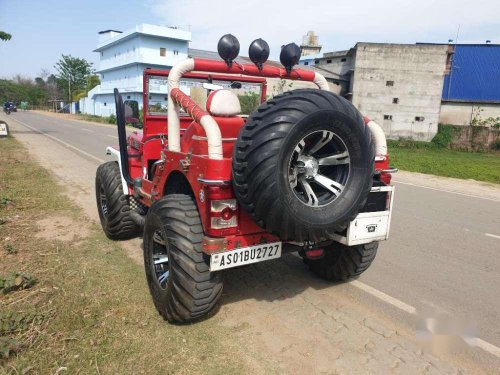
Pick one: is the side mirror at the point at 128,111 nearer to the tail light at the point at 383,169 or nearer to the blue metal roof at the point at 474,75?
the tail light at the point at 383,169

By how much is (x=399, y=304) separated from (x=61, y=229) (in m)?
4.56

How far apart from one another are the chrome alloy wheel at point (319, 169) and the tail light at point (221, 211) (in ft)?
1.52

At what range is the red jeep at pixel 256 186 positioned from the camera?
258 cm

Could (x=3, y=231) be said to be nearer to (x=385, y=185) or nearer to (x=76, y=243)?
(x=76, y=243)

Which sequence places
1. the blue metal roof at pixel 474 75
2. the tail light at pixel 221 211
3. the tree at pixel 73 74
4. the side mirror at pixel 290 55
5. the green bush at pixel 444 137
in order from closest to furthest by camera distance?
the tail light at pixel 221 211
the side mirror at pixel 290 55
the green bush at pixel 444 137
the blue metal roof at pixel 474 75
the tree at pixel 73 74

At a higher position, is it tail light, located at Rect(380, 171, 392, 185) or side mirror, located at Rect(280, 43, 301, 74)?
side mirror, located at Rect(280, 43, 301, 74)

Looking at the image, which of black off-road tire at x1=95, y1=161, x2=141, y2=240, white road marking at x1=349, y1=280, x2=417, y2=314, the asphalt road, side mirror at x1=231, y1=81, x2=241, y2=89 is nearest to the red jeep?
white road marking at x1=349, y1=280, x2=417, y2=314

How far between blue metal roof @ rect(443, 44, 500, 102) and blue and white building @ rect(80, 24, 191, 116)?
95.4 feet

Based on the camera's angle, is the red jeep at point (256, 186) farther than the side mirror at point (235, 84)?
No

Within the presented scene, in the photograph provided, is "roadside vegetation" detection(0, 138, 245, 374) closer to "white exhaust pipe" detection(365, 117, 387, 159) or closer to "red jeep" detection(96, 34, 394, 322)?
"red jeep" detection(96, 34, 394, 322)

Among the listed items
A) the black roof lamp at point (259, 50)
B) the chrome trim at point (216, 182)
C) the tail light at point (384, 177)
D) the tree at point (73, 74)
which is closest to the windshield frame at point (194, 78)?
the black roof lamp at point (259, 50)

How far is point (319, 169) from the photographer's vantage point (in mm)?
2979

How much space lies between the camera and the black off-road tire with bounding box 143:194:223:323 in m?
2.92

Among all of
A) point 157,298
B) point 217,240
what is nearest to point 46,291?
point 157,298
